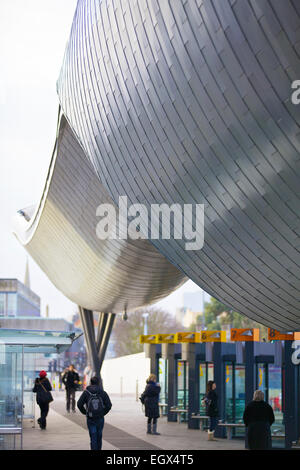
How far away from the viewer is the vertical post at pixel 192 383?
22.4 metres

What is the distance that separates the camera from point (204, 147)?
44.8 feet

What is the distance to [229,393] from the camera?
20.3 metres

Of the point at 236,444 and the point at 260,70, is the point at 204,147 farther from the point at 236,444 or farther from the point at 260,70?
the point at 236,444

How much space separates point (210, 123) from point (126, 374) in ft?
146

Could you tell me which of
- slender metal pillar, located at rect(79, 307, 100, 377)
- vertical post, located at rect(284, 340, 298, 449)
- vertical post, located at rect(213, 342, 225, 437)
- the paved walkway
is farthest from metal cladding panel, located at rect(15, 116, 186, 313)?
vertical post, located at rect(284, 340, 298, 449)

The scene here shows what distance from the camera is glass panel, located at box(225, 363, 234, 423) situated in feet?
65.7

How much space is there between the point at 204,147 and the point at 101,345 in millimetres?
29751

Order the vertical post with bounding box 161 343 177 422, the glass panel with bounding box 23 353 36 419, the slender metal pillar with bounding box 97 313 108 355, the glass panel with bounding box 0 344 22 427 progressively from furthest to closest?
the slender metal pillar with bounding box 97 313 108 355
the vertical post with bounding box 161 343 177 422
the glass panel with bounding box 23 353 36 419
the glass panel with bounding box 0 344 22 427

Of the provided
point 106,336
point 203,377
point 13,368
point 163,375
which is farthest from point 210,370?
point 106,336

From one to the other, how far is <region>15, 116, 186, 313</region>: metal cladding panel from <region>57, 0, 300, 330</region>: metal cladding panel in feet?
19.6

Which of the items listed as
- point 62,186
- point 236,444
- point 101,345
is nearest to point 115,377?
point 101,345

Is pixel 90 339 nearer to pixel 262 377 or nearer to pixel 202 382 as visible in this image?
pixel 202 382

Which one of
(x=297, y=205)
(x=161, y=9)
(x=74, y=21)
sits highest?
(x=74, y=21)

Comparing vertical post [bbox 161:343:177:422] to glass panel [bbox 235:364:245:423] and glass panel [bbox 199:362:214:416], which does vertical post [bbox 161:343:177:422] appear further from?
glass panel [bbox 235:364:245:423]
